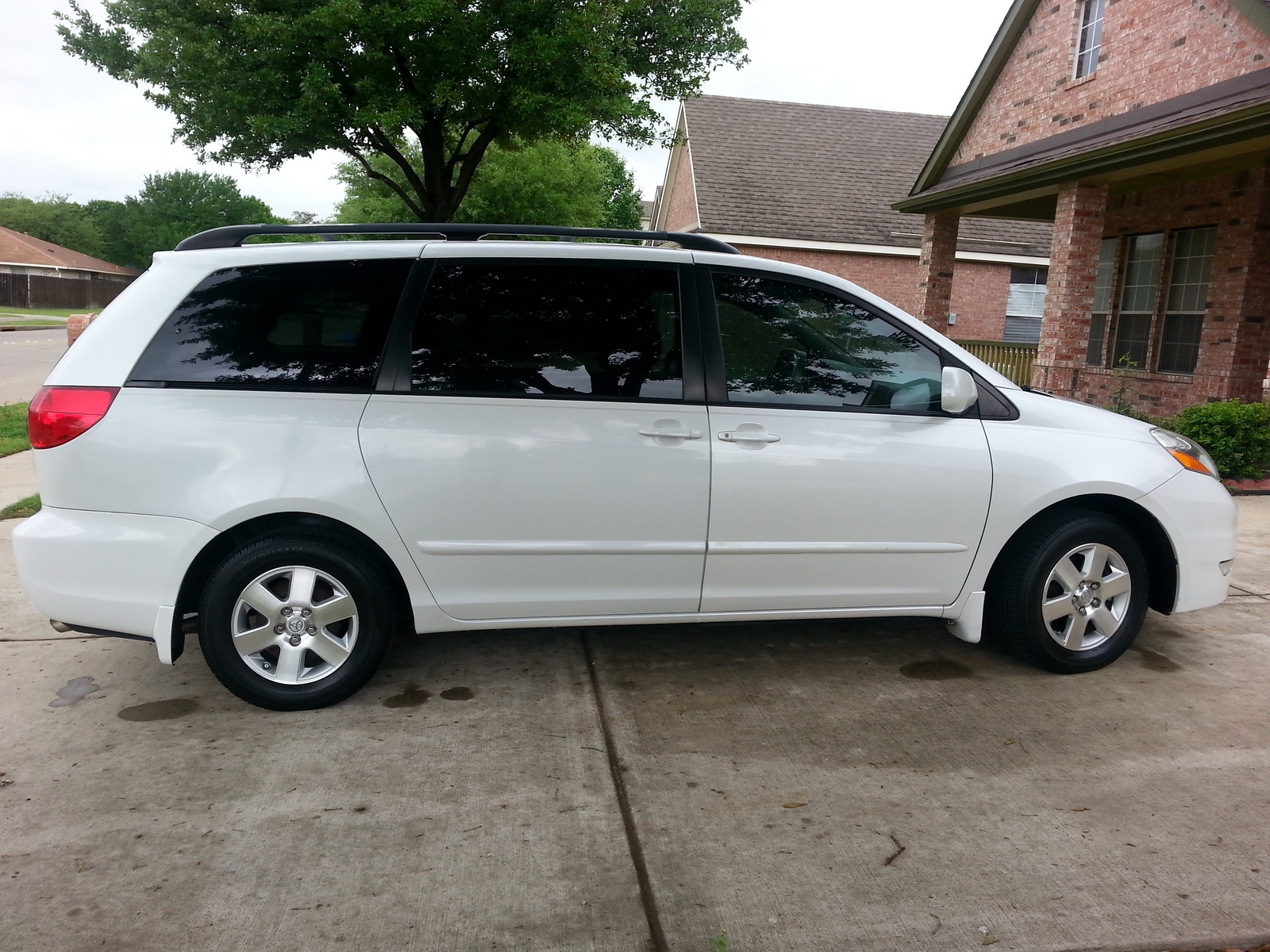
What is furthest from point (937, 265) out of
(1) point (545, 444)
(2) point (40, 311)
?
(2) point (40, 311)

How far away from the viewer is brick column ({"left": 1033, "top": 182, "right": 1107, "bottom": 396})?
1152cm

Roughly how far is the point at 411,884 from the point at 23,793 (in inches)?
58.2

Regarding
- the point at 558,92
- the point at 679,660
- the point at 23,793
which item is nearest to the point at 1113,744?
the point at 679,660

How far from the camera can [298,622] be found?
3.71 meters

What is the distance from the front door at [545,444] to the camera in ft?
12.2

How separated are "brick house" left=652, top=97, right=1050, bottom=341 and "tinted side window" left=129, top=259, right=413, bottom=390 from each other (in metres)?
20.0

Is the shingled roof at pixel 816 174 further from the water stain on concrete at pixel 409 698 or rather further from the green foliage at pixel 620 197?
the water stain on concrete at pixel 409 698

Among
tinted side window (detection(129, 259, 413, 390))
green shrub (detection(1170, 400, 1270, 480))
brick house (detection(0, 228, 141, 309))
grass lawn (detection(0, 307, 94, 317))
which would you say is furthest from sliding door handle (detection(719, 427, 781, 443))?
brick house (detection(0, 228, 141, 309))

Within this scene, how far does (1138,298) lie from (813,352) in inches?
439

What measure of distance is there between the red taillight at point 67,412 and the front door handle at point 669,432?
6.64ft

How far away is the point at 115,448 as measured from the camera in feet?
11.6

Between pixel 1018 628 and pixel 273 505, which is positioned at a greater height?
pixel 273 505

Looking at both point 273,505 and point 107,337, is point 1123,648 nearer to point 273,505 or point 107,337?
point 273,505

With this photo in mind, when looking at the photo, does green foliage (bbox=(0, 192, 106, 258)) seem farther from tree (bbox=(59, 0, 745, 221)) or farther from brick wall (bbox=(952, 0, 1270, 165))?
brick wall (bbox=(952, 0, 1270, 165))
